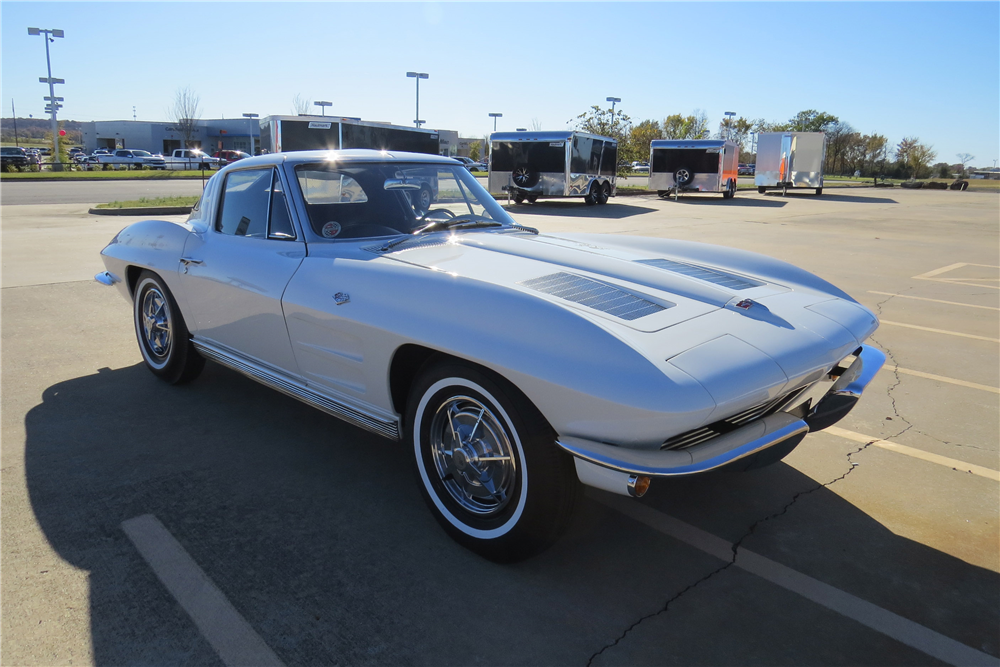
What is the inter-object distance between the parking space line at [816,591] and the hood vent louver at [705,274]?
3.56ft

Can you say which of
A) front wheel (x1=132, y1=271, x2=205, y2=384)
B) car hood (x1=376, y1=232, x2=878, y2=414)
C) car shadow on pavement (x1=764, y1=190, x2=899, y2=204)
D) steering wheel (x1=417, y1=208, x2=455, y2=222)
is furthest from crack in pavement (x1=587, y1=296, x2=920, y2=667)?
car shadow on pavement (x1=764, y1=190, x2=899, y2=204)

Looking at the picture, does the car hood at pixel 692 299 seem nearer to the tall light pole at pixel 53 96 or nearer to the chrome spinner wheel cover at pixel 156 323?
the chrome spinner wheel cover at pixel 156 323

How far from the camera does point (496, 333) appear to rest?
2.45 m

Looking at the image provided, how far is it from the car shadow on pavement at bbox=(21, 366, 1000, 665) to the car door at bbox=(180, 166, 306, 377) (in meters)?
0.56

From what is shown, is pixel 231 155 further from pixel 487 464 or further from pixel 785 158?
pixel 487 464

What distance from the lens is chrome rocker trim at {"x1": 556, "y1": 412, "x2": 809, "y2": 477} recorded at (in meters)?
2.17

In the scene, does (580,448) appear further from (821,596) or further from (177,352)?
(177,352)

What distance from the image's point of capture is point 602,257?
3.46 metres

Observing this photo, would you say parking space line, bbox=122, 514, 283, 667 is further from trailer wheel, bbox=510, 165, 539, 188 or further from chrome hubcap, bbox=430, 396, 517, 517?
trailer wheel, bbox=510, 165, 539, 188

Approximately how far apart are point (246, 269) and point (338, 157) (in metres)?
0.79

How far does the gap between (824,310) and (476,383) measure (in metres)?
1.65

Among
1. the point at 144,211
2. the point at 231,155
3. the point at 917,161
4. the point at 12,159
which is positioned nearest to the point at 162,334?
the point at 144,211

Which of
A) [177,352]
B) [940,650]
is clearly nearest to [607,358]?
[940,650]

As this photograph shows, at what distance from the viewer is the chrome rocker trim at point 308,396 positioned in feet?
9.82
